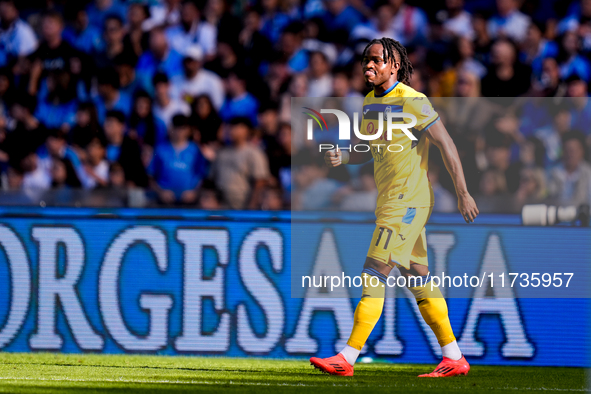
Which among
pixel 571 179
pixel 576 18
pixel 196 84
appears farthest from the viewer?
pixel 576 18

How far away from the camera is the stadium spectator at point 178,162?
287 inches

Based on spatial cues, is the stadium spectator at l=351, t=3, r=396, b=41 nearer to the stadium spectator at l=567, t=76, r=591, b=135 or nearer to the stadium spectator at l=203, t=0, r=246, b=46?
the stadium spectator at l=203, t=0, r=246, b=46

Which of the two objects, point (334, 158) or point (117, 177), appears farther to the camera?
point (117, 177)

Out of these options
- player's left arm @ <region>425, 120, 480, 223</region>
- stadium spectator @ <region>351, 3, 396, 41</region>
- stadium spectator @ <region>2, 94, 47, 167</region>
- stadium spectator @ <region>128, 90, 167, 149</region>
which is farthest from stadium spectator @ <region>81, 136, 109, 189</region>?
player's left arm @ <region>425, 120, 480, 223</region>

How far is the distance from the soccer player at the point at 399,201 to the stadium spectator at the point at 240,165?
1.63 meters

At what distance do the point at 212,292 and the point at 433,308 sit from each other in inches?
76.2

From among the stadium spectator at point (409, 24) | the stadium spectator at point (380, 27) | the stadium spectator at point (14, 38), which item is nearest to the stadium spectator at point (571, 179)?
the stadium spectator at point (409, 24)

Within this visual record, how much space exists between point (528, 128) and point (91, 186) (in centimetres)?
388

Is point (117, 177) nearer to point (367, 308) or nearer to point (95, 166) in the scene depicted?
point (95, 166)

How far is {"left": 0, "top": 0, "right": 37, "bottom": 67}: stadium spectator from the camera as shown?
29.2 feet

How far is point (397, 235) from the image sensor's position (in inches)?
205

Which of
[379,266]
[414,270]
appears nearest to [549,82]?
[414,270]

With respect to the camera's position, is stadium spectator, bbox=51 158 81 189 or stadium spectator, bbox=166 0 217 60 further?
stadium spectator, bbox=166 0 217 60

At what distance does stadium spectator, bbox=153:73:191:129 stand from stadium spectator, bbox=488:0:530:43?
11.1 ft
